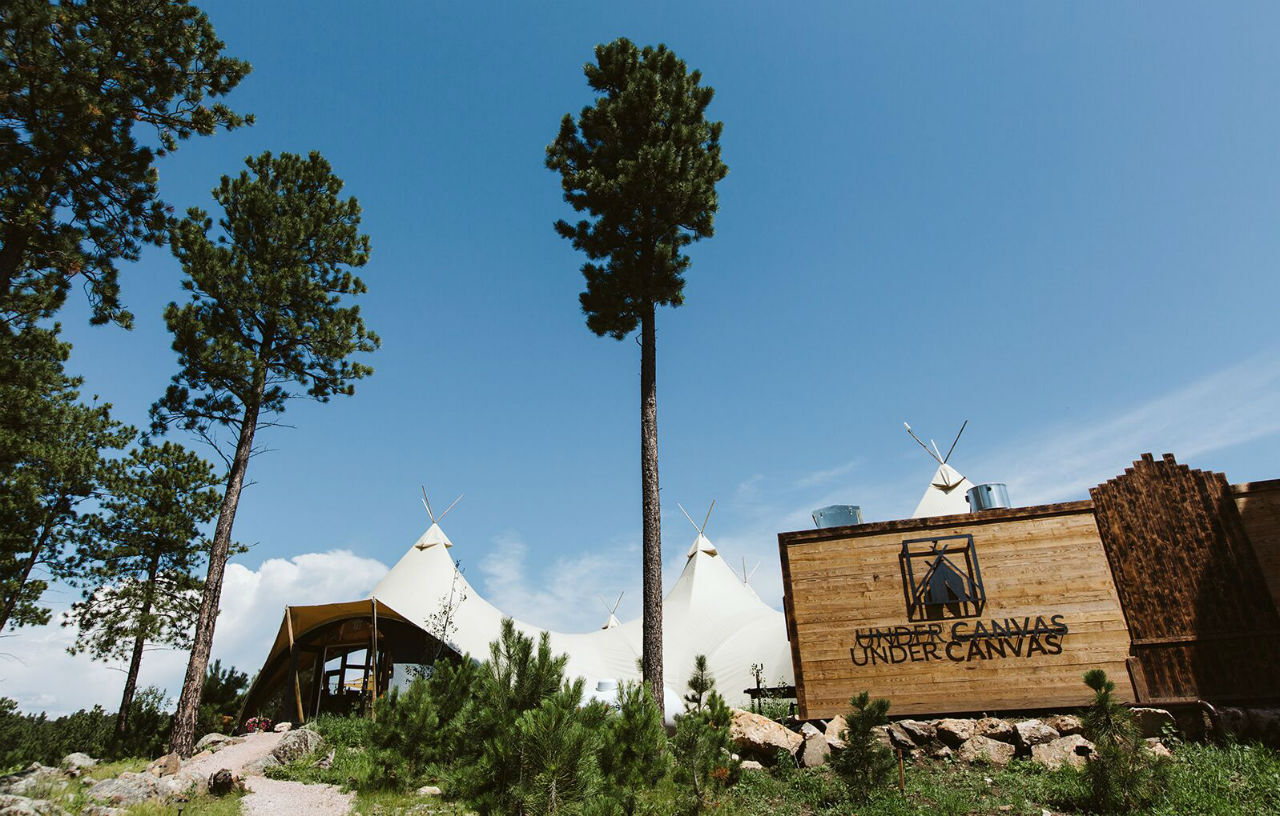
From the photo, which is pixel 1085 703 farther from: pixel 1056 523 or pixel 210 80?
pixel 210 80

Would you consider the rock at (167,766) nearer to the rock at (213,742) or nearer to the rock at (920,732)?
the rock at (213,742)

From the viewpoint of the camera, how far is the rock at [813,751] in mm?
9156

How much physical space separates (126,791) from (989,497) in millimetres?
13911

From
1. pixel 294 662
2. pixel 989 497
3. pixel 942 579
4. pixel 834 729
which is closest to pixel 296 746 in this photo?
pixel 294 662

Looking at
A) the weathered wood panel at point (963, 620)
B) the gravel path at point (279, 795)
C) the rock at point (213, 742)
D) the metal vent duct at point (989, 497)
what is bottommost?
the gravel path at point (279, 795)

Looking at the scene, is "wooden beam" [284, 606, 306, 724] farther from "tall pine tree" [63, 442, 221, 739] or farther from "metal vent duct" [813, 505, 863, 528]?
"metal vent duct" [813, 505, 863, 528]

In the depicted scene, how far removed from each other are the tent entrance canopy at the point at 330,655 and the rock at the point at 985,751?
1342cm

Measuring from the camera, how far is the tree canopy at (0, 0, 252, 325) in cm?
890

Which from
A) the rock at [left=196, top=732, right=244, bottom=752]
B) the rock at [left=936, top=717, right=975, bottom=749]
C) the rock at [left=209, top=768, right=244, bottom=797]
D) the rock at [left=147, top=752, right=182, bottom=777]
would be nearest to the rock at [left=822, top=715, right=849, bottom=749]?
the rock at [left=936, top=717, right=975, bottom=749]

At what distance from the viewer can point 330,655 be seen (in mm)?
19109

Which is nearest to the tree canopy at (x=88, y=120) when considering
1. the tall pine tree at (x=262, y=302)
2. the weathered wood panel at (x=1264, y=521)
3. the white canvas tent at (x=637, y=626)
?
the tall pine tree at (x=262, y=302)

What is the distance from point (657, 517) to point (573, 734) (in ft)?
17.0

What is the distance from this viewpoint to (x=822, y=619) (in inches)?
438

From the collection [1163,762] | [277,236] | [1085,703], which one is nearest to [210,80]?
[277,236]
